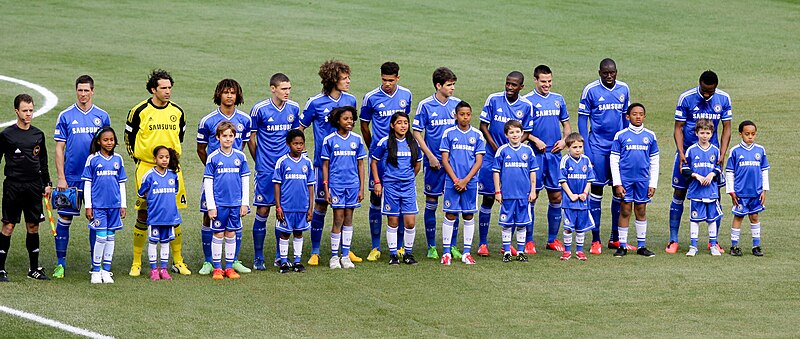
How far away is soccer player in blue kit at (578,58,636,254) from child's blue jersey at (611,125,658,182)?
0.31 meters

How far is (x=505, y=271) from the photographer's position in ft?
45.9

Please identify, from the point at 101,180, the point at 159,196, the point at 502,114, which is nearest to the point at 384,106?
the point at 502,114

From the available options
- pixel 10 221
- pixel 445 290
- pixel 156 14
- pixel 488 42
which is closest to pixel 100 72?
pixel 156 14

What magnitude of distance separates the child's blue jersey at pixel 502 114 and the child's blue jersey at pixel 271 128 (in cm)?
238

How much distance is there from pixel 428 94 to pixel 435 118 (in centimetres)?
1012

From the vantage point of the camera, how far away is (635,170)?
15102mm

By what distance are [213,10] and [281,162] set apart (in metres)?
20.1

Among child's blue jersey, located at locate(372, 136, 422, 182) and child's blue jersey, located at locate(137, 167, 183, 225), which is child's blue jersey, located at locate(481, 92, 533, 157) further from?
child's blue jersey, located at locate(137, 167, 183, 225)

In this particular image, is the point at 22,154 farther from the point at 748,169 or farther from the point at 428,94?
the point at 428,94

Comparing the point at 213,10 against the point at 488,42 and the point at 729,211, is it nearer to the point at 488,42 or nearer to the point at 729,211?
the point at 488,42

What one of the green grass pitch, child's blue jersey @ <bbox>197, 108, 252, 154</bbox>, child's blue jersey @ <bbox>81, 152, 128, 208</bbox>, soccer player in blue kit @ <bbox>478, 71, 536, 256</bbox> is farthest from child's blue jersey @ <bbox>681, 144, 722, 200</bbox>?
child's blue jersey @ <bbox>81, 152, 128, 208</bbox>

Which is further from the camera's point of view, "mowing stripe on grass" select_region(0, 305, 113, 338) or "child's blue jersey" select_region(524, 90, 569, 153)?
"child's blue jersey" select_region(524, 90, 569, 153)

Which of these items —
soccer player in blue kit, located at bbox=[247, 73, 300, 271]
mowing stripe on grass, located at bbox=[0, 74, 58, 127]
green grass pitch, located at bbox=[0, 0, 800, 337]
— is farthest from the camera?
mowing stripe on grass, located at bbox=[0, 74, 58, 127]

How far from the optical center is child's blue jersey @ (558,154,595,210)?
14.8 metres
